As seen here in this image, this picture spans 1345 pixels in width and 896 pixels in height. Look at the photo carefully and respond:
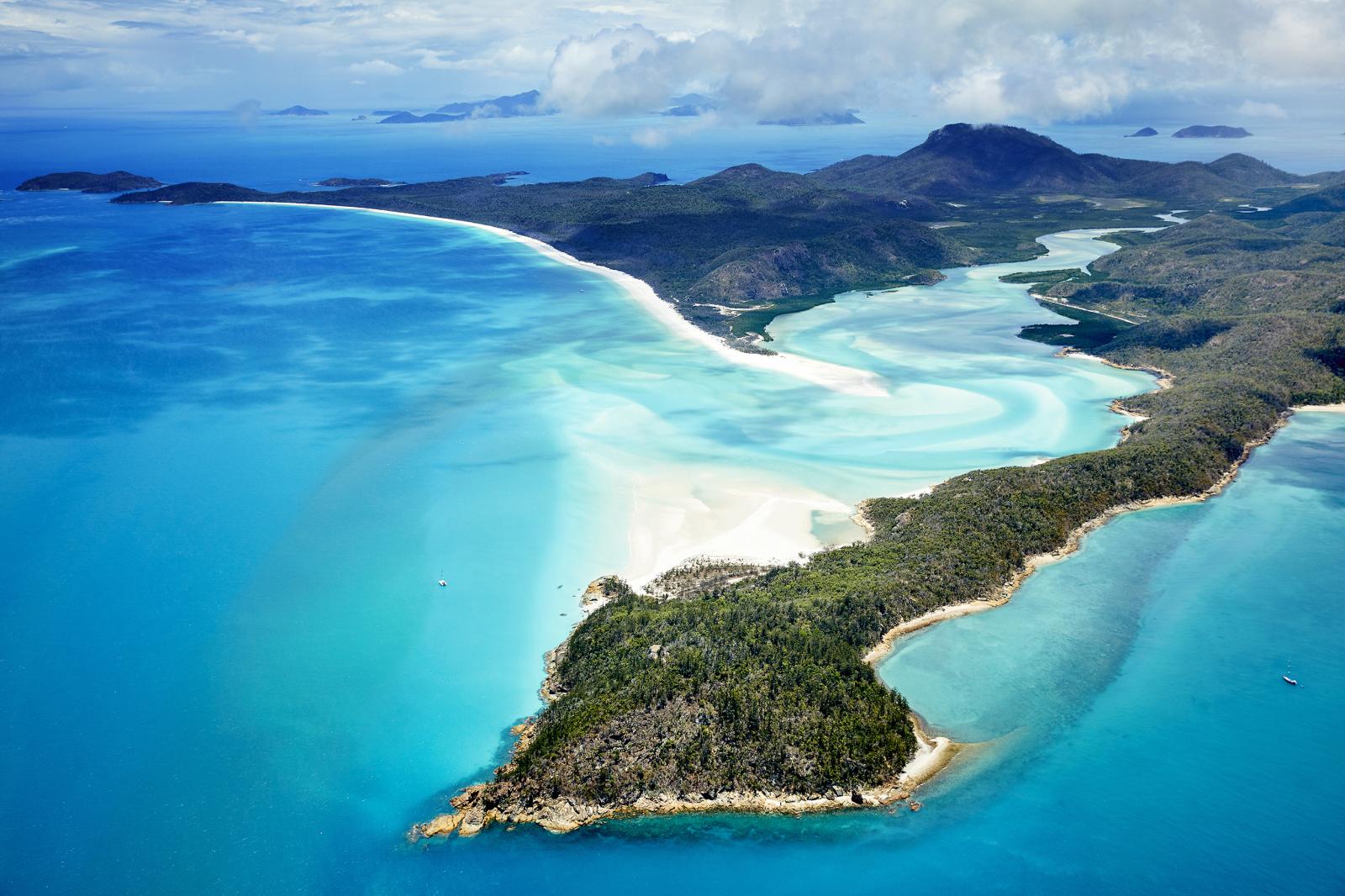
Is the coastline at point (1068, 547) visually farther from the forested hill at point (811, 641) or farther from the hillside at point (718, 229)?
the hillside at point (718, 229)

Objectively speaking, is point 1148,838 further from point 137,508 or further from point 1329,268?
point 1329,268

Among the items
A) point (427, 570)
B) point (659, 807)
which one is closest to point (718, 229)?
point (427, 570)

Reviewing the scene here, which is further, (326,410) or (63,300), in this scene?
(63,300)

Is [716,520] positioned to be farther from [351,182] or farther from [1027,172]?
[1027,172]

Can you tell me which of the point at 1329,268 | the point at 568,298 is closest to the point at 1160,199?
the point at 1329,268

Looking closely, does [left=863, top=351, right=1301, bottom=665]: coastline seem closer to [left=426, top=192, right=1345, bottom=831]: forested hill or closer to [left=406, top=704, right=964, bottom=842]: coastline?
[left=426, top=192, right=1345, bottom=831]: forested hill

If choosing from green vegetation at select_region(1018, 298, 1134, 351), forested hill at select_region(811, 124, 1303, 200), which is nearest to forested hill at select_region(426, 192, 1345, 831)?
green vegetation at select_region(1018, 298, 1134, 351)
